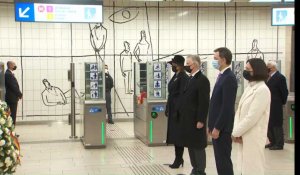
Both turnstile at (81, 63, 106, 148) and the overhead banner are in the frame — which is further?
turnstile at (81, 63, 106, 148)

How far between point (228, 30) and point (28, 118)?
229 inches

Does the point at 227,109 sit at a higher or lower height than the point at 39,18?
lower

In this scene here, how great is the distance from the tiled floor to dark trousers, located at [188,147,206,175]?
513mm

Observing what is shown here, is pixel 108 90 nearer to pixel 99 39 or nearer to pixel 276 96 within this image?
pixel 99 39

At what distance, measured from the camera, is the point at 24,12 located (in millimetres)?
7141

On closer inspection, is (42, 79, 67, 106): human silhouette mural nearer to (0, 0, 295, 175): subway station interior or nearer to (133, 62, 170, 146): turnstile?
(0, 0, 295, 175): subway station interior

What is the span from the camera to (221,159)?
13.9 feet

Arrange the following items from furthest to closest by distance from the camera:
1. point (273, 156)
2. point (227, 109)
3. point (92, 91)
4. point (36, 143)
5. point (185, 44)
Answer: point (185, 44), point (36, 143), point (92, 91), point (273, 156), point (227, 109)

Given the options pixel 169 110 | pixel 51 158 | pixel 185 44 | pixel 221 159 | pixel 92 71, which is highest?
pixel 185 44

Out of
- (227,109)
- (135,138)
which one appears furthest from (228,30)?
(227,109)

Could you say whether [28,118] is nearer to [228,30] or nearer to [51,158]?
[51,158]

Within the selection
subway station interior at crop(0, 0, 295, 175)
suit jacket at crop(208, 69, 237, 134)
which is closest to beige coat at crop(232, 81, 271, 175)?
suit jacket at crop(208, 69, 237, 134)

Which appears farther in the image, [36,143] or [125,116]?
[125,116]

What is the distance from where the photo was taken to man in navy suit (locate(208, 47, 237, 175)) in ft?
13.6
